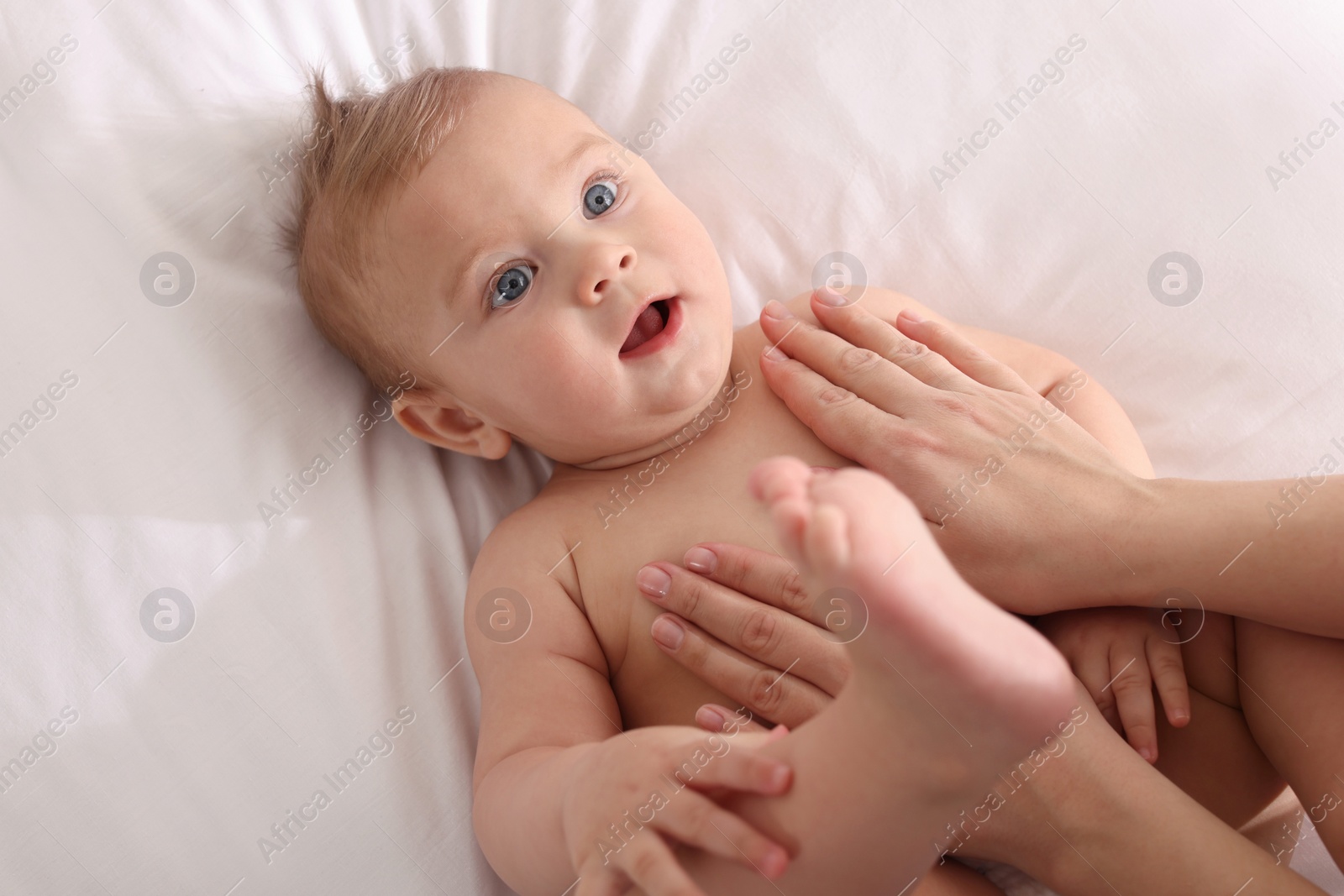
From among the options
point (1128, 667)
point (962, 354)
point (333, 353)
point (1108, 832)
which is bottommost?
point (333, 353)

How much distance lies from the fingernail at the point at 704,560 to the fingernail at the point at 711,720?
7.2 inches

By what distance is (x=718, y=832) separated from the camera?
85cm

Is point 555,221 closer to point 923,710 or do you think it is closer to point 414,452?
point 414,452

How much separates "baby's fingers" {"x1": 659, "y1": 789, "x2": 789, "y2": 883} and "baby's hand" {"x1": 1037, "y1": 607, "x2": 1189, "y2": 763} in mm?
555

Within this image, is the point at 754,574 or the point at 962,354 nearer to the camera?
the point at 754,574

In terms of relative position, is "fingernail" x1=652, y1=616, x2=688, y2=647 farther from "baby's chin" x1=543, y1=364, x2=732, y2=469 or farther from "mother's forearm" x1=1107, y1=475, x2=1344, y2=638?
"mother's forearm" x1=1107, y1=475, x2=1344, y2=638

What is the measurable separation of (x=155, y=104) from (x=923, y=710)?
138cm

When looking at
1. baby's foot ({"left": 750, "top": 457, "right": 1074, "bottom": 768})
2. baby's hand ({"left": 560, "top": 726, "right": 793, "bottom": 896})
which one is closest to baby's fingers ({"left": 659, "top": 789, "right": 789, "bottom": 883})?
baby's hand ({"left": 560, "top": 726, "right": 793, "bottom": 896})

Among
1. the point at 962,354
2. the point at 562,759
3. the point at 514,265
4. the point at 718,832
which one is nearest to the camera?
the point at 718,832

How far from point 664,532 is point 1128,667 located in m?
0.61

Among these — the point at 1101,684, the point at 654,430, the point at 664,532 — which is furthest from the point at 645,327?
the point at 1101,684

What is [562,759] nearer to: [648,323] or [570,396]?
[570,396]

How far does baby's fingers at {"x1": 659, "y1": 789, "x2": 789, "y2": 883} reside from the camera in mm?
842

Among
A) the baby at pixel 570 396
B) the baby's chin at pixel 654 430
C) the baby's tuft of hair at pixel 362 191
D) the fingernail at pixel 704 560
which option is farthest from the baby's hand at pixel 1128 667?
the baby's tuft of hair at pixel 362 191
